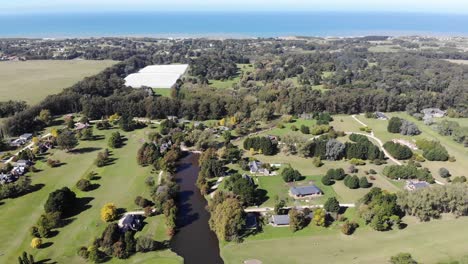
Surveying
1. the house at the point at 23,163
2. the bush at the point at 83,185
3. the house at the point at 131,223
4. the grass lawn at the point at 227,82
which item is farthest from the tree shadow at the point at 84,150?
the grass lawn at the point at 227,82

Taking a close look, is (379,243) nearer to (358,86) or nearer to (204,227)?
(204,227)

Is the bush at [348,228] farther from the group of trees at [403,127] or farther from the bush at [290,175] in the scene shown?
the group of trees at [403,127]

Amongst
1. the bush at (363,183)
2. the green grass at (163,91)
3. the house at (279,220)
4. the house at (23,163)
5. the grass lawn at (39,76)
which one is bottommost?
the house at (279,220)

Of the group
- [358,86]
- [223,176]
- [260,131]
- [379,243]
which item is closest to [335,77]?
[358,86]

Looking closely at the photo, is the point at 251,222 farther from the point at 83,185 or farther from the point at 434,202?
the point at 83,185

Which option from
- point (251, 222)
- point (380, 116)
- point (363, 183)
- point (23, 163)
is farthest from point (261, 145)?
point (23, 163)

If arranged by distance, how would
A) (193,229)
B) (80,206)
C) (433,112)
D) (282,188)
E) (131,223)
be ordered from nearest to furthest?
(131,223) → (193,229) → (80,206) → (282,188) → (433,112)

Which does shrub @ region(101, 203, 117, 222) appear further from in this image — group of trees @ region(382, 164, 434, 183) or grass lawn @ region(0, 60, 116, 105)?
grass lawn @ region(0, 60, 116, 105)

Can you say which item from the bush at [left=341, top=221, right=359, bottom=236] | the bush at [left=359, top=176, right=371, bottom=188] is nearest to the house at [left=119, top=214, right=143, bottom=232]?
the bush at [left=341, top=221, right=359, bottom=236]
